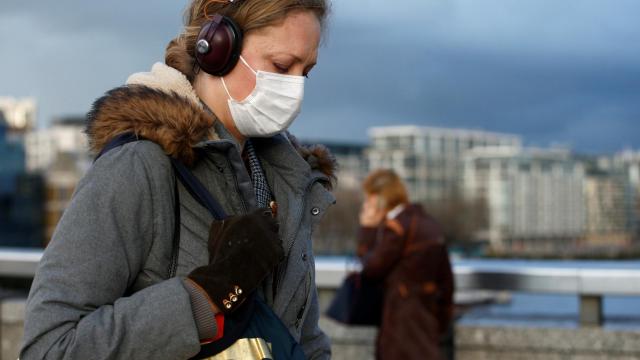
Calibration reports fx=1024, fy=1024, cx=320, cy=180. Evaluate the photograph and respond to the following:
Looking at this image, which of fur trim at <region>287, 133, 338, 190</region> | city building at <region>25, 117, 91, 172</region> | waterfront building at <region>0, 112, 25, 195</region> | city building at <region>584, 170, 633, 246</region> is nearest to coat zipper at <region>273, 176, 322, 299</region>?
fur trim at <region>287, 133, 338, 190</region>

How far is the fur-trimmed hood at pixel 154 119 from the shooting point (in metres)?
1.70

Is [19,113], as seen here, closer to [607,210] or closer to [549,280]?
[607,210]

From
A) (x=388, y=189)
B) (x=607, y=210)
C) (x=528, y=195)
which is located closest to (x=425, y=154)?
(x=528, y=195)

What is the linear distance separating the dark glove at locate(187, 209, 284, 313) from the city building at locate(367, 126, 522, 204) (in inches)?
4381

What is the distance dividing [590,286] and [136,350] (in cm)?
419

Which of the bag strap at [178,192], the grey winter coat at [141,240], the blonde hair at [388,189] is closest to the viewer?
the grey winter coat at [141,240]

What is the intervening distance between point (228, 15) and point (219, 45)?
114 mm

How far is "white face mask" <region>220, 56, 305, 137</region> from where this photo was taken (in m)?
1.83

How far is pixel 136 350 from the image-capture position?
1570 millimetres

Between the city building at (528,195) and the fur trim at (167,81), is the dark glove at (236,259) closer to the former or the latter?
the fur trim at (167,81)

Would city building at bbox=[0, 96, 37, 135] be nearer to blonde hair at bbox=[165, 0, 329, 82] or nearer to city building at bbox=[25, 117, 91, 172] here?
city building at bbox=[25, 117, 91, 172]

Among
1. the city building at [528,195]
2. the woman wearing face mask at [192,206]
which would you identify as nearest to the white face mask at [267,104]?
the woman wearing face mask at [192,206]

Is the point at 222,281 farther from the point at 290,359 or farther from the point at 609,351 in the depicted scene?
the point at 609,351

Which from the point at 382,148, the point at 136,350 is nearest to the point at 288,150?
the point at 136,350
